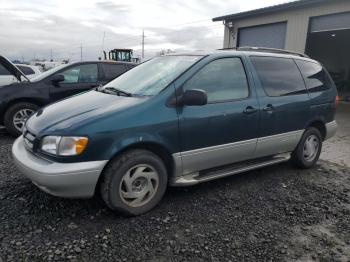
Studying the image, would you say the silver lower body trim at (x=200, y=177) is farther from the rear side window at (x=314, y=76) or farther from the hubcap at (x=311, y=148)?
the rear side window at (x=314, y=76)

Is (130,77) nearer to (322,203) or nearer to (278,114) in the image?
(278,114)

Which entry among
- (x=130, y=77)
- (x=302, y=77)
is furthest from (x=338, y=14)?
(x=130, y=77)

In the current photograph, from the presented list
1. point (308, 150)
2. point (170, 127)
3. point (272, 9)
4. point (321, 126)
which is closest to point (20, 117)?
point (170, 127)

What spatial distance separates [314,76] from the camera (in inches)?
197

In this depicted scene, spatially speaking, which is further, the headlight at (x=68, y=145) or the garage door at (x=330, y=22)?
the garage door at (x=330, y=22)

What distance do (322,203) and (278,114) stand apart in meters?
1.19

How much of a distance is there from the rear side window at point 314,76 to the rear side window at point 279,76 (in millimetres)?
137

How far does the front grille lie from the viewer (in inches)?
129

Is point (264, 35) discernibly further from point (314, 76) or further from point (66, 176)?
point (66, 176)

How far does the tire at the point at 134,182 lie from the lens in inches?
124

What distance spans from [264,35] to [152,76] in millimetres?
11388

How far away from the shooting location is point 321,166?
17.4 ft

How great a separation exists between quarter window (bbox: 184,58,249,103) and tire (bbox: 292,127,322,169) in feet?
4.55

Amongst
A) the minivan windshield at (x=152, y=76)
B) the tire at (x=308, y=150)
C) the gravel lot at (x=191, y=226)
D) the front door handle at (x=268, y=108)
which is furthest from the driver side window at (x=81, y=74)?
the tire at (x=308, y=150)
